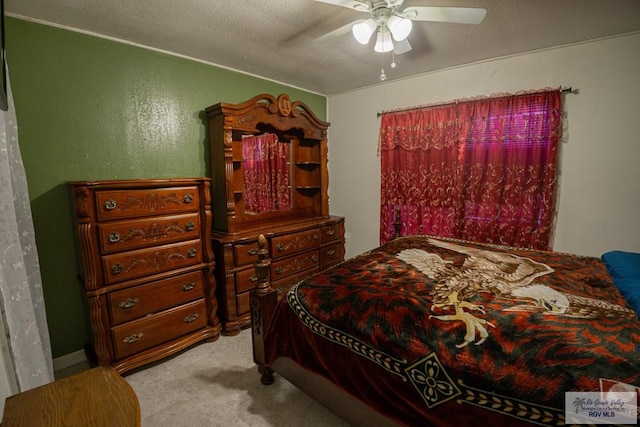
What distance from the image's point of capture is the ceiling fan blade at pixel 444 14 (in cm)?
149

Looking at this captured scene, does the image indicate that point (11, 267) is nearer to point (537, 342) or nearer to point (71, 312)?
point (71, 312)

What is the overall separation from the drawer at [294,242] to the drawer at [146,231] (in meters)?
0.74

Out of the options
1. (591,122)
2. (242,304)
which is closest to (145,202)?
(242,304)

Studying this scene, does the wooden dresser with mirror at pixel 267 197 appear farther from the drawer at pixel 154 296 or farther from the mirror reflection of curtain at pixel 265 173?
the drawer at pixel 154 296

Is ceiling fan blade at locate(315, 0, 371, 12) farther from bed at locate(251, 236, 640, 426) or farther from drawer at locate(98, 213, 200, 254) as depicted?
drawer at locate(98, 213, 200, 254)

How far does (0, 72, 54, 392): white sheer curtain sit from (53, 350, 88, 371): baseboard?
832 millimetres

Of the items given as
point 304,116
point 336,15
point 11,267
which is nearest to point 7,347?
point 11,267

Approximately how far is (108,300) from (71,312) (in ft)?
1.73

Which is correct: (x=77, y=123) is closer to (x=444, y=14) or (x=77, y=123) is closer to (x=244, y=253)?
(x=244, y=253)

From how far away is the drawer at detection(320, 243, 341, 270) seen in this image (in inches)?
130

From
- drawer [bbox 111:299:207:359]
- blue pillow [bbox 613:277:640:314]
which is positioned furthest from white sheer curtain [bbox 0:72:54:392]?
blue pillow [bbox 613:277:640:314]

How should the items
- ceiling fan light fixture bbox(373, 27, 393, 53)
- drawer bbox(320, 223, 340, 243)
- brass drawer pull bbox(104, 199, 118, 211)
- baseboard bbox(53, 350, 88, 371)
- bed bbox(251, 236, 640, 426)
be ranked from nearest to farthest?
1. bed bbox(251, 236, 640, 426)
2. ceiling fan light fixture bbox(373, 27, 393, 53)
3. brass drawer pull bbox(104, 199, 118, 211)
4. baseboard bbox(53, 350, 88, 371)
5. drawer bbox(320, 223, 340, 243)

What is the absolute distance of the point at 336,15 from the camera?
191cm

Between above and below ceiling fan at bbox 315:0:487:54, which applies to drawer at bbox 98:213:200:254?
below
